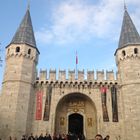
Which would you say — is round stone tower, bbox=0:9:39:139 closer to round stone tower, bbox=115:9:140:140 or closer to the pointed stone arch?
the pointed stone arch

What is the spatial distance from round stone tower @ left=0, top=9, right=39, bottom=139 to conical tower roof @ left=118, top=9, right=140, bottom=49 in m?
9.35

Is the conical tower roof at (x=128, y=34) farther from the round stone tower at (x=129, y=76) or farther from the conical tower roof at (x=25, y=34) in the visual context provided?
the conical tower roof at (x=25, y=34)

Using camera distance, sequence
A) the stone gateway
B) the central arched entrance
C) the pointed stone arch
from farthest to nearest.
→ the central arched entrance < the pointed stone arch < the stone gateway

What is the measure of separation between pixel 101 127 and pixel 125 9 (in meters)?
14.3

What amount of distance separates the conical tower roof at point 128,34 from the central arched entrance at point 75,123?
8.67 meters

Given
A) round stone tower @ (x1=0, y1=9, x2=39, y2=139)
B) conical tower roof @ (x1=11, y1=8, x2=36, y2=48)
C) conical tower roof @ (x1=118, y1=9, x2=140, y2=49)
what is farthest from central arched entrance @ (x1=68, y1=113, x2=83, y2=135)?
conical tower roof @ (x1=118, y1=9, x2=140, y2=49)

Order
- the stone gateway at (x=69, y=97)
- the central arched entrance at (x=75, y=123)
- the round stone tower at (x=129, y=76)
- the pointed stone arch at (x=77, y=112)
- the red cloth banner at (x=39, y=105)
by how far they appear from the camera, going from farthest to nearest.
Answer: the central arched entrance at (x=75, y=123)
the pointed stone arch at (x=77, y=112)
the red cloth banner at (x=39, y=105)
the stone gateway at (x=69, y=97)
the round stone tower at (x=129, y=76)

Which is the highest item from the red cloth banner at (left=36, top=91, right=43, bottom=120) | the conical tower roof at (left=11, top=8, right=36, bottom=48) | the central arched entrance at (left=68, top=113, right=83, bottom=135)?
the conical tower roof at (left=11, top=8, right=36, bottom=48)

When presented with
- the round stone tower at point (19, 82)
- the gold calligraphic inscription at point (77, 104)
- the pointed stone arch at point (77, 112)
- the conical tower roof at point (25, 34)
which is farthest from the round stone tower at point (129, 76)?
the conical tower roof at point (25, 34)

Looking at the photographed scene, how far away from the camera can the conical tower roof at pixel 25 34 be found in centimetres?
2361

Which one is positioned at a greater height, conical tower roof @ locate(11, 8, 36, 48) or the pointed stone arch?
conical tower roof @ locate(11, 8, 36, 48)

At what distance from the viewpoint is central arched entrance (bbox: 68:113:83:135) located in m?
23.3

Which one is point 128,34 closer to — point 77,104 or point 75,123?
point 77,104

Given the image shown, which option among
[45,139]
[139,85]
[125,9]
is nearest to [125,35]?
[125,9]
